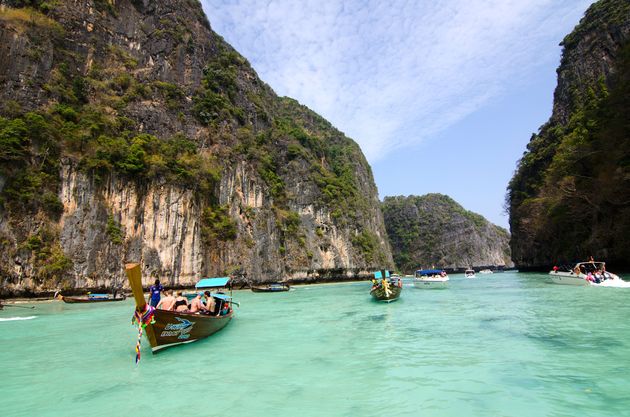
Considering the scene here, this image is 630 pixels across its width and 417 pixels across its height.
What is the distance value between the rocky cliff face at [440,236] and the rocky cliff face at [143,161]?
67091 mm

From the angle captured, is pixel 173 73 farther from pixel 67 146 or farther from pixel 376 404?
pixel 376 404

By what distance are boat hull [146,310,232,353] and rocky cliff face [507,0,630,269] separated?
28.3 m

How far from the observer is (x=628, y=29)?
39344 millimetres

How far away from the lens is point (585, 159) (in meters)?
32.0

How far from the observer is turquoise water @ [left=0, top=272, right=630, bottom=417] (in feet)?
19.7

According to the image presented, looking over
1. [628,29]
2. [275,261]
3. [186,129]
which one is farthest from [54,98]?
[628,29]

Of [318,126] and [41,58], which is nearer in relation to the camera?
[41,58]

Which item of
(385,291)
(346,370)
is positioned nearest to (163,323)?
(346,370)

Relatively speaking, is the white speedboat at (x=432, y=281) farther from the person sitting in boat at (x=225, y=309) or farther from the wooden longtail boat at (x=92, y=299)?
the wooden longtail boat at (x=92, y=299)

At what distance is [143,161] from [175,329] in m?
31.8

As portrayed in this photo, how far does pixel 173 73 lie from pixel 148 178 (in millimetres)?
19485

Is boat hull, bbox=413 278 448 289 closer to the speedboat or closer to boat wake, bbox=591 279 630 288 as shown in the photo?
the speedboat

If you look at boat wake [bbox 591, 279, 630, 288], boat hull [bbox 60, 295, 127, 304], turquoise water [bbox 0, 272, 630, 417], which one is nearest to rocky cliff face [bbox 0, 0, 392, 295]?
boat hull [bbox 60, 295, 127, 304]

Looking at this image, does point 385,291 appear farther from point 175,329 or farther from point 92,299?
point 92,299
